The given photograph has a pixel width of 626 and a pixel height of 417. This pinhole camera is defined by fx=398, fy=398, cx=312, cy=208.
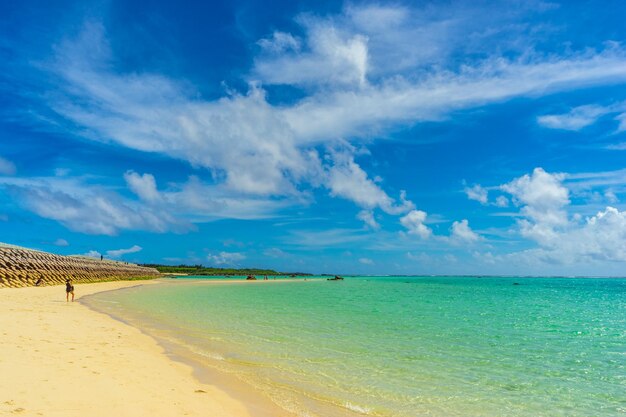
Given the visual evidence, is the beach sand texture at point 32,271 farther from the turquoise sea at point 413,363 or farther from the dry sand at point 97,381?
the dry sand at point 97,381

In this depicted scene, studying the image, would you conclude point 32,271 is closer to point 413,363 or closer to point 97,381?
point 97,381

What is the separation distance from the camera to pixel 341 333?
67.7 feet

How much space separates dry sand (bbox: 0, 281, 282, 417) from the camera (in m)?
7.73

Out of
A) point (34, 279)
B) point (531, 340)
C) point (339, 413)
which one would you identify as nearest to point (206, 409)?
point (339, 413)

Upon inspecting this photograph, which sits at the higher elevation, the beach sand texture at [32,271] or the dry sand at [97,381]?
the beach sand texture at [32,271]

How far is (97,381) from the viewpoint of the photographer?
9.48 metres

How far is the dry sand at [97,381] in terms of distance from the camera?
773cm

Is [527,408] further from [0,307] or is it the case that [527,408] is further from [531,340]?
[0,307]

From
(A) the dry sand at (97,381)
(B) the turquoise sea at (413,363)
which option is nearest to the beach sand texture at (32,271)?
(B) the turquoise sea at (413,363)

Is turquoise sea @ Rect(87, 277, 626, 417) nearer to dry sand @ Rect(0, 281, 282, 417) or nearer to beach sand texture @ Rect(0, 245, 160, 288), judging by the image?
dry sand @ Rect(0, 281, 282, 417)

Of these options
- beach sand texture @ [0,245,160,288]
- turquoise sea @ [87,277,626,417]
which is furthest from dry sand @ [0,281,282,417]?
beach sand texture @ [0,245,160,288]

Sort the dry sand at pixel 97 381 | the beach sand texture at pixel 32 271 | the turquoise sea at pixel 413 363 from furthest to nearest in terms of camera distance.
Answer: the beach sand texture at pixel 32 271
the turquoise sea at pixel 413 363
the dry sand at pixel 97 381

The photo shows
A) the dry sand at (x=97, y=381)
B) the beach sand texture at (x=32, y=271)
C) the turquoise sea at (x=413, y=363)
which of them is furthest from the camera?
the beach sand texture at (x=32, y=271)

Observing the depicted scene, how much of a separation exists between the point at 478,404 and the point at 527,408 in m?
1.22
